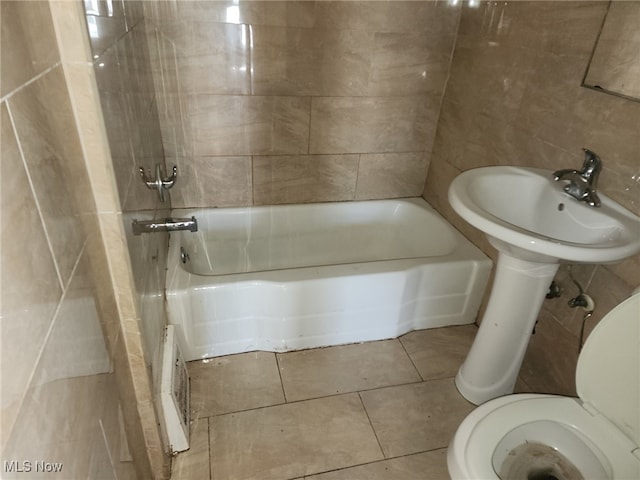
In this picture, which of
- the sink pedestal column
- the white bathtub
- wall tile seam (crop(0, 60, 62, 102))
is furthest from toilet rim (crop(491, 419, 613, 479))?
wall tile seam (crop(0, 60, 62, 102))

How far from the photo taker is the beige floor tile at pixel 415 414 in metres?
1.58

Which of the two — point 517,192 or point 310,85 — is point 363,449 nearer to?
point 517,192

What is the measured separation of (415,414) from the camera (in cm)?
169

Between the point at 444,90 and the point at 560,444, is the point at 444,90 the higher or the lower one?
the higher one

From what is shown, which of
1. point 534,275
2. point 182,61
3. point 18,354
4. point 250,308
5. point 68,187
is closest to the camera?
point 18,354

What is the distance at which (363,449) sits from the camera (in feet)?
5.07

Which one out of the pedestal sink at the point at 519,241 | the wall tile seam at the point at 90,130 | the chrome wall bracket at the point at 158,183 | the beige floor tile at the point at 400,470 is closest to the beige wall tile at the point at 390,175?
the pedestal sink at the point at 519,241

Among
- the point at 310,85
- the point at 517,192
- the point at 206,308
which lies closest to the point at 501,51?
the point at 517,192

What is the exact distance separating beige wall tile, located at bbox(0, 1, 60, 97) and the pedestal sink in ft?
3.51

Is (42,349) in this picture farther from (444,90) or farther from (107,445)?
(444,90)

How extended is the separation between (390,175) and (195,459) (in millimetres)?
1706

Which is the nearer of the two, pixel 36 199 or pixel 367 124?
pixel 36 199

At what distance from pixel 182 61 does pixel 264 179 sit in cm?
67

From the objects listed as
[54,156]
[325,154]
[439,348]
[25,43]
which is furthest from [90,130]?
[439,348]
